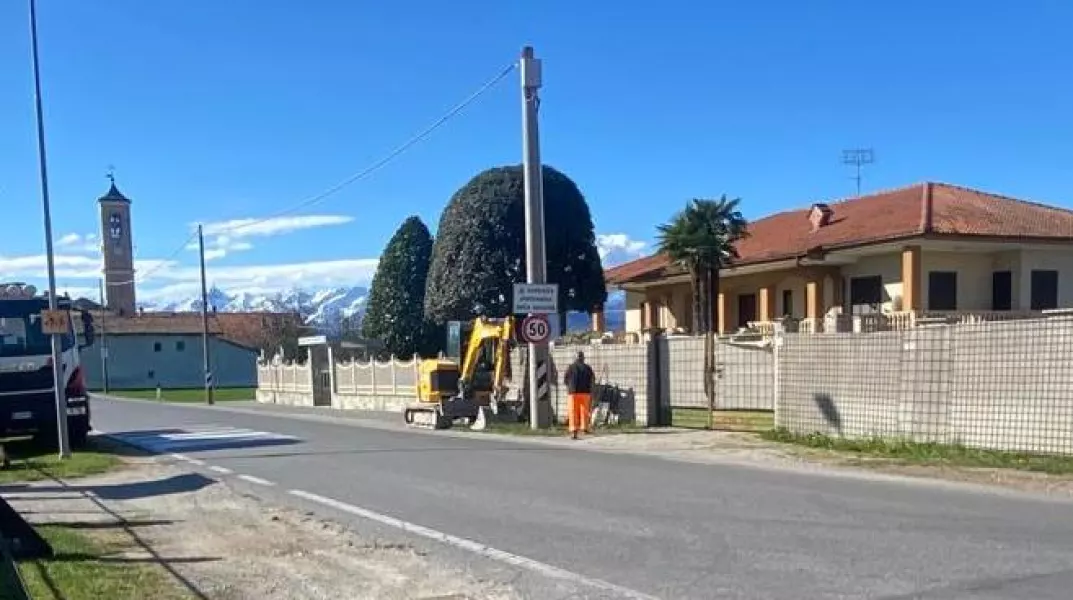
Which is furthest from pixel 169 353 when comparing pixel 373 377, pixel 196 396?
pixel 373 377

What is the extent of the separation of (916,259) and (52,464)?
23.7 m

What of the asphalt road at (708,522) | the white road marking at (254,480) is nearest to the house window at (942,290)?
the asphalt road at (708,522)

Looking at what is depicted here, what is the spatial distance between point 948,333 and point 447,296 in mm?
32731

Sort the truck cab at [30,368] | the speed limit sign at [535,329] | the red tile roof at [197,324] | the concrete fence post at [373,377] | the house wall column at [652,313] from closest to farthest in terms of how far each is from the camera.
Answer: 1. the truck cab at [30,368]
2. the speed limit sign at [535,329]
3. the concrete fence post at [373,377]
4. the house wall column at [652,313]
5. the red tile roof at [197,324]

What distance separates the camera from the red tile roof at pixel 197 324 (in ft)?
309

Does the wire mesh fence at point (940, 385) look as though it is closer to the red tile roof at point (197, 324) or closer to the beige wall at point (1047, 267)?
the beige wall at point (1047, 267)

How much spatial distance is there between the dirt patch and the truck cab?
5.76m

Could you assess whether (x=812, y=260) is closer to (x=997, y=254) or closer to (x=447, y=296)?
(x=997, y=254)

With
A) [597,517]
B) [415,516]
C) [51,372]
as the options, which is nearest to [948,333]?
[597,517]

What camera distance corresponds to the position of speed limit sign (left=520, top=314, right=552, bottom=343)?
75.6 feet

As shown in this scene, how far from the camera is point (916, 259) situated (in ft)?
99.2

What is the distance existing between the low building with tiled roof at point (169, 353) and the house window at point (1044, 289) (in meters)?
70.0

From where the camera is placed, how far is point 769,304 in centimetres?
3772

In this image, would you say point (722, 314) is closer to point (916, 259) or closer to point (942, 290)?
point (942, 290)
